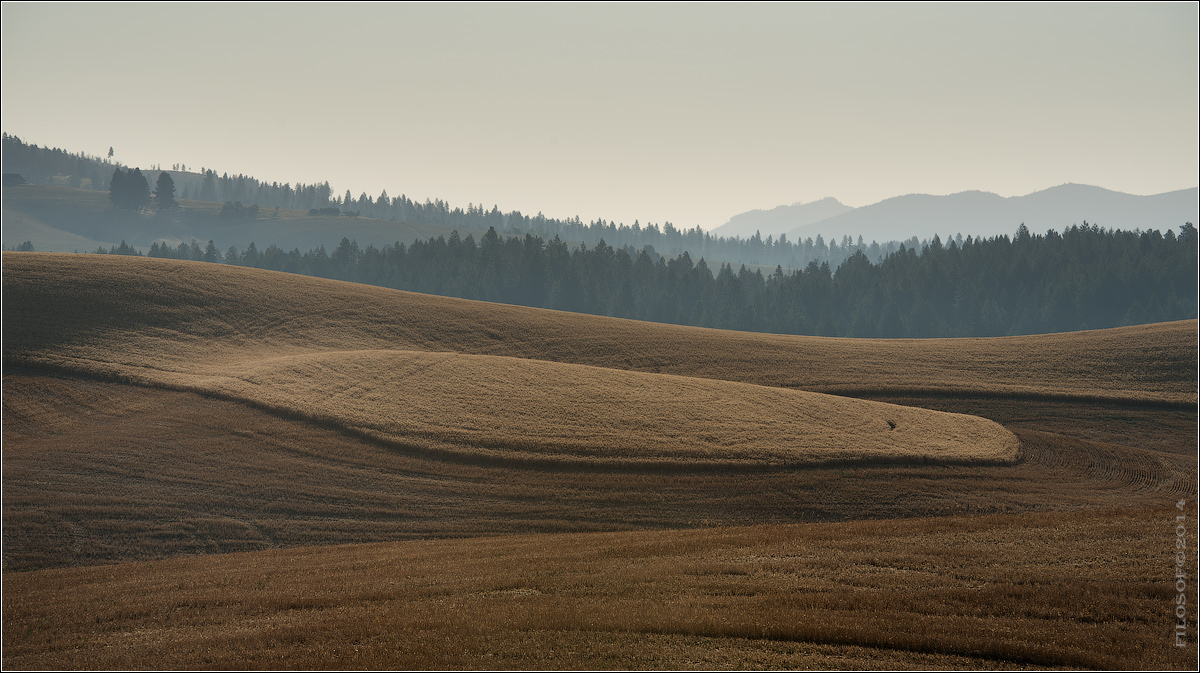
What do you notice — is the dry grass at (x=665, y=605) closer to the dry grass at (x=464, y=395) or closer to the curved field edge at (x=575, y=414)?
the curved field edge at (x=575, y=414)

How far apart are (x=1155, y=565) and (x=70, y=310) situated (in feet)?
170

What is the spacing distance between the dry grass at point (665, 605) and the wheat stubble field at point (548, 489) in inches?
3.0

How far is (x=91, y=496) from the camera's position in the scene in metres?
23.5

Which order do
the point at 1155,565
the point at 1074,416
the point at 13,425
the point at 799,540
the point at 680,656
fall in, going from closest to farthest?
the point at 680,656 < the point at 1155,565 < the point at 799,540 < the point at 13,425 < the point at 1074,416

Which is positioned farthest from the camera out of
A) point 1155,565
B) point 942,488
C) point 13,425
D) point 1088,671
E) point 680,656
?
point 13,425

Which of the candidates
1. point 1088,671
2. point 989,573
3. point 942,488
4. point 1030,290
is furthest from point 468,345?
point 1030,290

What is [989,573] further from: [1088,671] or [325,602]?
[325,602]

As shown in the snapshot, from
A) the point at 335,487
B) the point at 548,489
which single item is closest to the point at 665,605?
the point at 548,489

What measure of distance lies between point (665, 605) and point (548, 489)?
13.5 meters

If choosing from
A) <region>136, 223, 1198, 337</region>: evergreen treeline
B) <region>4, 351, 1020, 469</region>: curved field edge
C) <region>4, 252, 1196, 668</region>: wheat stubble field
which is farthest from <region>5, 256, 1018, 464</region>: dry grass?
<region>136, 223, 1198, 337</region>: evergreen treeline

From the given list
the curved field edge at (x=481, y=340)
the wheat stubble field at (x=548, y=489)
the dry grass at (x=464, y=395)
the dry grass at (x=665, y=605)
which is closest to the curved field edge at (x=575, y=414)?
the dry grass at (x=464, y=395)

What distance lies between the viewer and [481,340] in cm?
5147

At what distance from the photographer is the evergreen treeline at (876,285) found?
135 metres

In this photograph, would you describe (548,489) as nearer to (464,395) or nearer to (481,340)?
(464,395)
